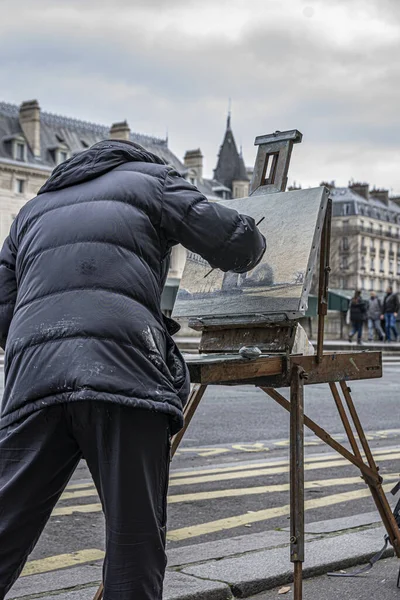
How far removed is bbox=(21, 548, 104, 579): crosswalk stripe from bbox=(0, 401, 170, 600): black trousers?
5.70 feet

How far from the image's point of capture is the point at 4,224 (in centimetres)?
6931

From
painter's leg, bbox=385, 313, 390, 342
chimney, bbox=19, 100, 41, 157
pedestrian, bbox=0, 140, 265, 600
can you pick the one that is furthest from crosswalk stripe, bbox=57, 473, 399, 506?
chimney, bbox=19, 100, 41, 157

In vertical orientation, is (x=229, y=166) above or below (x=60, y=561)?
above

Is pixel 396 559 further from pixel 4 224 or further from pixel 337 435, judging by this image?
pixel 4 224

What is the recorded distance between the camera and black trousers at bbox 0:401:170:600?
9.84ft

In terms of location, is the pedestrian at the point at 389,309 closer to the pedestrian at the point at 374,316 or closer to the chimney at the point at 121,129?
the pedestrian at the point at 374,316

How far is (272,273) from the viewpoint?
435cm

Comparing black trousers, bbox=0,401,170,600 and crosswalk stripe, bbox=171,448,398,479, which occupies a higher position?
black trousers, bbox=0,401,170,600

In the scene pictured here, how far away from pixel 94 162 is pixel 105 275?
451mm

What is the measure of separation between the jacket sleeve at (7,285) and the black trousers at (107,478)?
1.51ft

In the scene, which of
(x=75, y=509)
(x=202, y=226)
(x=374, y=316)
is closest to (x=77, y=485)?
(x=75, y=509)

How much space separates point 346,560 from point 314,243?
171 cm

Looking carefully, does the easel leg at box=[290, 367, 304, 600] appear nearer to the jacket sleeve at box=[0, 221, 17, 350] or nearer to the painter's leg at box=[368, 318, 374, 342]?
the jacket sleeve at box=[0, 221, 17, 350]

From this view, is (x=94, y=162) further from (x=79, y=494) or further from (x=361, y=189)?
(x=361, y=189)
